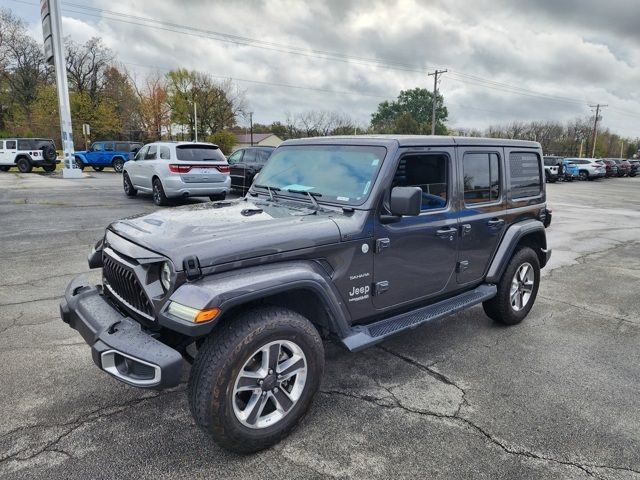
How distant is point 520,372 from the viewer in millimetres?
3596

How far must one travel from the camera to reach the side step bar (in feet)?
9.50

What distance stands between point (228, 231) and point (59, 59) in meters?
23.4

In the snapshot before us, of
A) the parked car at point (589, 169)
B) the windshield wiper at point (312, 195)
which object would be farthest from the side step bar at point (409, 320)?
the parked car at point (589, 169)

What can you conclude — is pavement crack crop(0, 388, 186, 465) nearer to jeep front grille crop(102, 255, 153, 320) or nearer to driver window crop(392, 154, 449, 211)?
jeep front grille crop(102, 255, 153, 320)

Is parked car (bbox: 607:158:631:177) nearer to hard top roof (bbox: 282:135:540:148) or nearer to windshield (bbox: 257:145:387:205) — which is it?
hard top roof (bbox: 282:135:540:148)

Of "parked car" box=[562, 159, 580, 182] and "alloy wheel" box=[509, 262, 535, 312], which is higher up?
"parked car" box=[562, 159, 580, 182]

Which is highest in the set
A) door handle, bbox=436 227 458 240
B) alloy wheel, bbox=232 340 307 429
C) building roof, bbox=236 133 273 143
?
building roof, bbox=236 133 273 143

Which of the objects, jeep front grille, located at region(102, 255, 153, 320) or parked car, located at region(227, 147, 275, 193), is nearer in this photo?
jeep front grille, located at region(102, 255, 153, 320)

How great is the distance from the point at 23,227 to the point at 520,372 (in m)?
9.53

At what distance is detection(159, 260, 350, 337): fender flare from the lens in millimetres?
2240

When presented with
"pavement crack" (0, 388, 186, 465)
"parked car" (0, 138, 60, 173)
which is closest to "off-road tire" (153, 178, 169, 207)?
"pavement crack" (0, 388, 186, 465)

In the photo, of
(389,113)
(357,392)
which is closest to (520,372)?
(357,392)

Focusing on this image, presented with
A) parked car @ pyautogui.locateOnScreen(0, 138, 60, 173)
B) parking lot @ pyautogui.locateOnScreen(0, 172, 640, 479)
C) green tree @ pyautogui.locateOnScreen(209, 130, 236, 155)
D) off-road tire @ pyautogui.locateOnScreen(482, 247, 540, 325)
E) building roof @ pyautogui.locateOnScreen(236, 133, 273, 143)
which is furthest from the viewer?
building roof @ pyautogui.locateOnScreen(236, 133, 273, 143)

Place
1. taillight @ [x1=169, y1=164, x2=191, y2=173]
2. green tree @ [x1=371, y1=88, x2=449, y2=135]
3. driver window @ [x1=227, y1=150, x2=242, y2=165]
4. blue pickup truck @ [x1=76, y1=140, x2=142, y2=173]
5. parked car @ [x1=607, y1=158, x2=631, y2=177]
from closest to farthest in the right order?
taillight @ [x1=169, y1=164, x2=191, y2=173] < driver window @ [x1=227, y1=150, x2=242, y2=165] < blue pickup truck @ [x1=76, y1=140, x2=142, y2=173] < parked car @ [x1=607, y1=158, x2=631, y2=177] < green tree @ [x1=371, y1=88, x2=449, y2=135]
